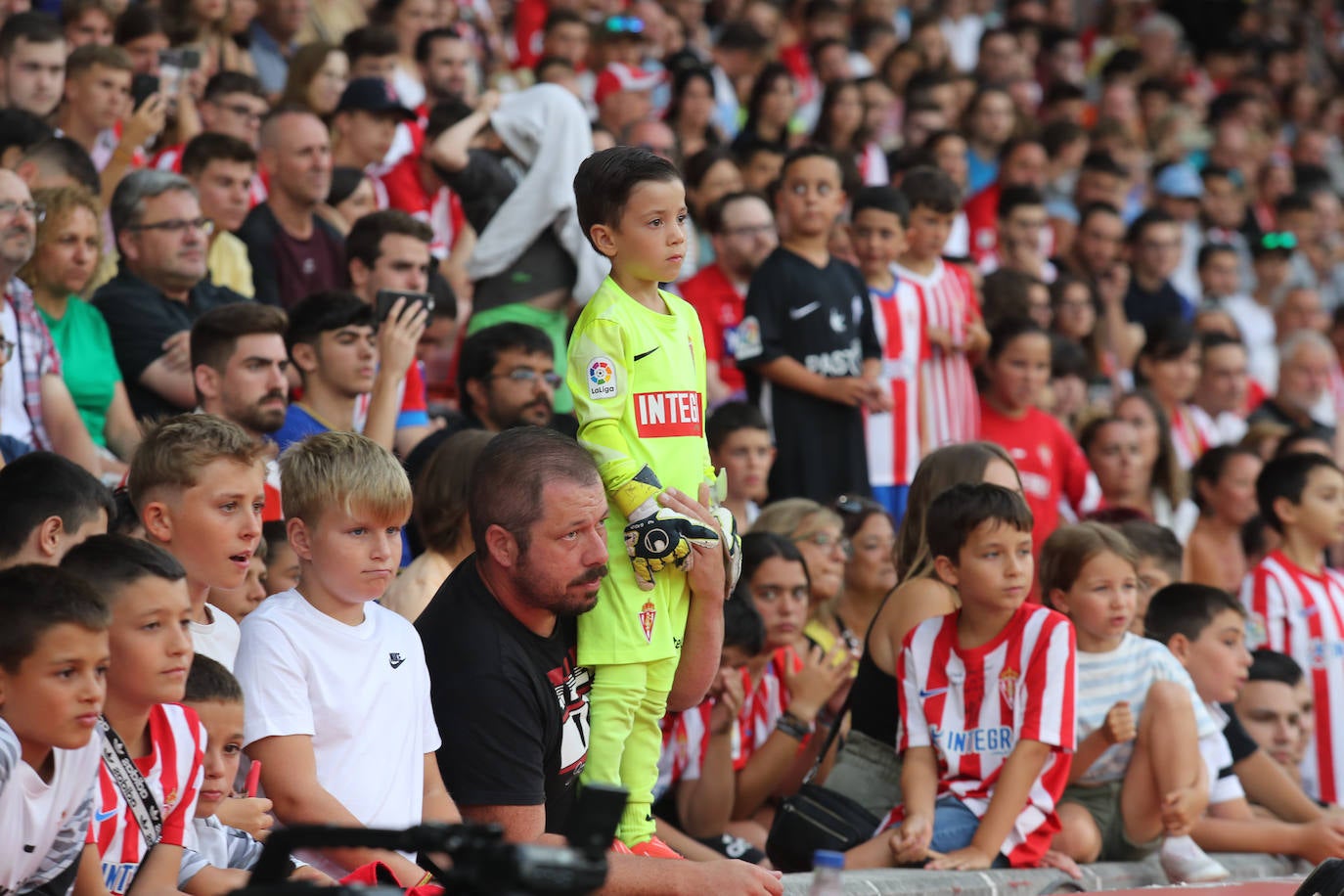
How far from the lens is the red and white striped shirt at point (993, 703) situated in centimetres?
545

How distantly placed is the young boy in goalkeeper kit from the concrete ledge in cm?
77

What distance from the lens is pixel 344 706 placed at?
412 centimetres

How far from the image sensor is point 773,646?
6.45 m

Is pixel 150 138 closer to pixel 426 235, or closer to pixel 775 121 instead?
pixel 426 235

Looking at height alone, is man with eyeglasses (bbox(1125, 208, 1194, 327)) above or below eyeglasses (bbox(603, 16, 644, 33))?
below

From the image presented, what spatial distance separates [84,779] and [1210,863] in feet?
12.9

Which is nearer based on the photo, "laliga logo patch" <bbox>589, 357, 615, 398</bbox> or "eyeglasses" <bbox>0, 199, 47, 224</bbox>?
"laliga logo patch" <bbox>589, 357, 615, 398</bbox>

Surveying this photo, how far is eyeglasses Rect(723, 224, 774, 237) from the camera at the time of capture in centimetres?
906

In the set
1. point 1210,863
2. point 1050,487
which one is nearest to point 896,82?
point 1050,487

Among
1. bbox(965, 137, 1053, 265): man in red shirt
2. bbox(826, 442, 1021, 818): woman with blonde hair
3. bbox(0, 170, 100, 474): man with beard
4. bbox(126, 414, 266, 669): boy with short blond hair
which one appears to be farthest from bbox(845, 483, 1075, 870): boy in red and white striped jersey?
bbox(965, 137, 1053, 265): man in red shirt

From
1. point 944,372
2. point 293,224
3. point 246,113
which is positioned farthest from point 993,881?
point 246,113

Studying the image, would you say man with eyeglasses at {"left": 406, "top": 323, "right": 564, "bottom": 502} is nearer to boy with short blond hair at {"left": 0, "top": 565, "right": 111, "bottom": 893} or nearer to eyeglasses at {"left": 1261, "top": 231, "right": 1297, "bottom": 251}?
boy with short blond hair at {"left": 0, "top": 565, "right": 111, "bottom": 893}

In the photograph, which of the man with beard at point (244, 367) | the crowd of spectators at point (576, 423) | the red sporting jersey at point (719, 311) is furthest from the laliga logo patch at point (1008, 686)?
the red sporting jersey at point (719, 311)

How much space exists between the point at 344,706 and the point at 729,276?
5428 mm
